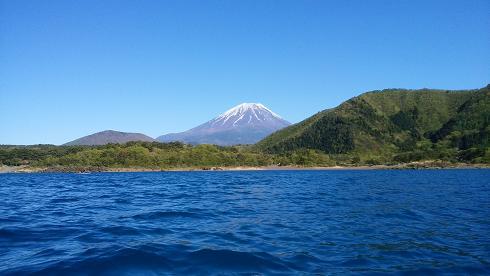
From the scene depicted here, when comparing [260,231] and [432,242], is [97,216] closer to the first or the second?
[260,231]

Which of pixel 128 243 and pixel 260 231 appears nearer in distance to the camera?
pixel 128 243

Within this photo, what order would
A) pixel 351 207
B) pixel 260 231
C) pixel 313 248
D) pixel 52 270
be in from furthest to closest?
pixel 351 207 → pixel 260 231 → pixel 313 248 → pixel 52 270

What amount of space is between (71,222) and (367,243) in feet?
44.4

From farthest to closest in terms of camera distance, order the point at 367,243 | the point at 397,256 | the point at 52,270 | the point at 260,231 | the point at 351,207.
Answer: the point at 351,207, the point at 260,231, the point at 367,243, the point at 397,256, the point at 52,270

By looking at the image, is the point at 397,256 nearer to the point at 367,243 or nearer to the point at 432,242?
the point at 367,243

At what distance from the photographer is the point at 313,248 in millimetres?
14664

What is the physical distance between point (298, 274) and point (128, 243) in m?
6.57

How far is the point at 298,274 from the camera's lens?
11.5 m

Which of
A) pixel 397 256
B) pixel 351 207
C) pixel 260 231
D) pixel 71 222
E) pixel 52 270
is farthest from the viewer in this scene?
pixel 351 207

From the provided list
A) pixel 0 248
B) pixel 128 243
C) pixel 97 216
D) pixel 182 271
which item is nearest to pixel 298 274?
pixel 182 271

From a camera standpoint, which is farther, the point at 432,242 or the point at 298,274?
the point at 432,242

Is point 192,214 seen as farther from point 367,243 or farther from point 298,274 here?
point 298,274

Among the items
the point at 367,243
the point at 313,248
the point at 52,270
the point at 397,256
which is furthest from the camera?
the point at 367,243

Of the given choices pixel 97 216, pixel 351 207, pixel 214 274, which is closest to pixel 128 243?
pixel 214 274
